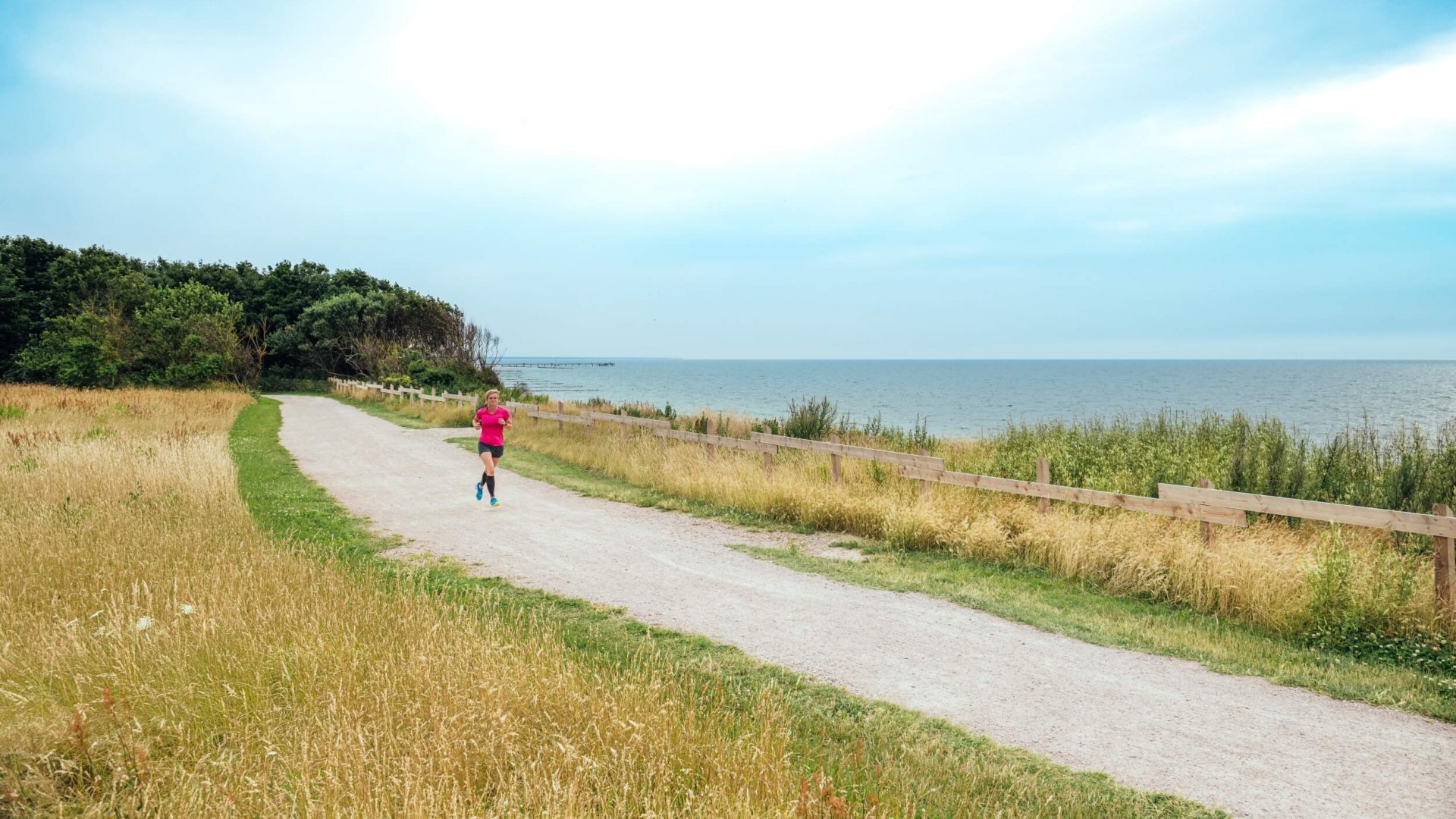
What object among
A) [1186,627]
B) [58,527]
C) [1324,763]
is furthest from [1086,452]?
[58,527]

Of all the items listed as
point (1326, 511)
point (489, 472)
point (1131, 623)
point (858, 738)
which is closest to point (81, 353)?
point (489, 472)

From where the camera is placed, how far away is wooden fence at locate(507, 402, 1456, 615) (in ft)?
22.1

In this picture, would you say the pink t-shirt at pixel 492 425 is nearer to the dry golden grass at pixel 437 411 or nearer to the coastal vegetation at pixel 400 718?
the coastal vegetation at pixel 400 718

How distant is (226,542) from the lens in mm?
7383

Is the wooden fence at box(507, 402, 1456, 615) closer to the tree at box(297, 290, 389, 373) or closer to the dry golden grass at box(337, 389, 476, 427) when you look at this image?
the dry golden grass at box(337, 389, 476, 427)

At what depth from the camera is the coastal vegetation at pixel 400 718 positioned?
3.46m

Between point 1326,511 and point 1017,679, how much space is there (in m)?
4.05

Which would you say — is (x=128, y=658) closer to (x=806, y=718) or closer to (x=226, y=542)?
(x=226, y=542)

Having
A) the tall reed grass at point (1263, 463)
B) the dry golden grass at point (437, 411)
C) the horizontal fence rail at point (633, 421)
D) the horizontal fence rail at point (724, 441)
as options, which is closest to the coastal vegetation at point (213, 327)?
the dry golden grass at point (437, 411)

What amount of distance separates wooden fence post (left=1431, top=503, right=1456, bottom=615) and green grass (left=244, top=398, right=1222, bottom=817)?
176 inches

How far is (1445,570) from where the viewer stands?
6727 millimetres

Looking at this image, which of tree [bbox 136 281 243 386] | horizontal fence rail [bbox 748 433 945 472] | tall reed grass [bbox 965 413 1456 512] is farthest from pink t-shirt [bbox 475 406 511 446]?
tree [bbox 136 281 243 386]

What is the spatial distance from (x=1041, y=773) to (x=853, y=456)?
800 cm

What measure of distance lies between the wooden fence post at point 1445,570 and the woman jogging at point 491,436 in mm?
12041
